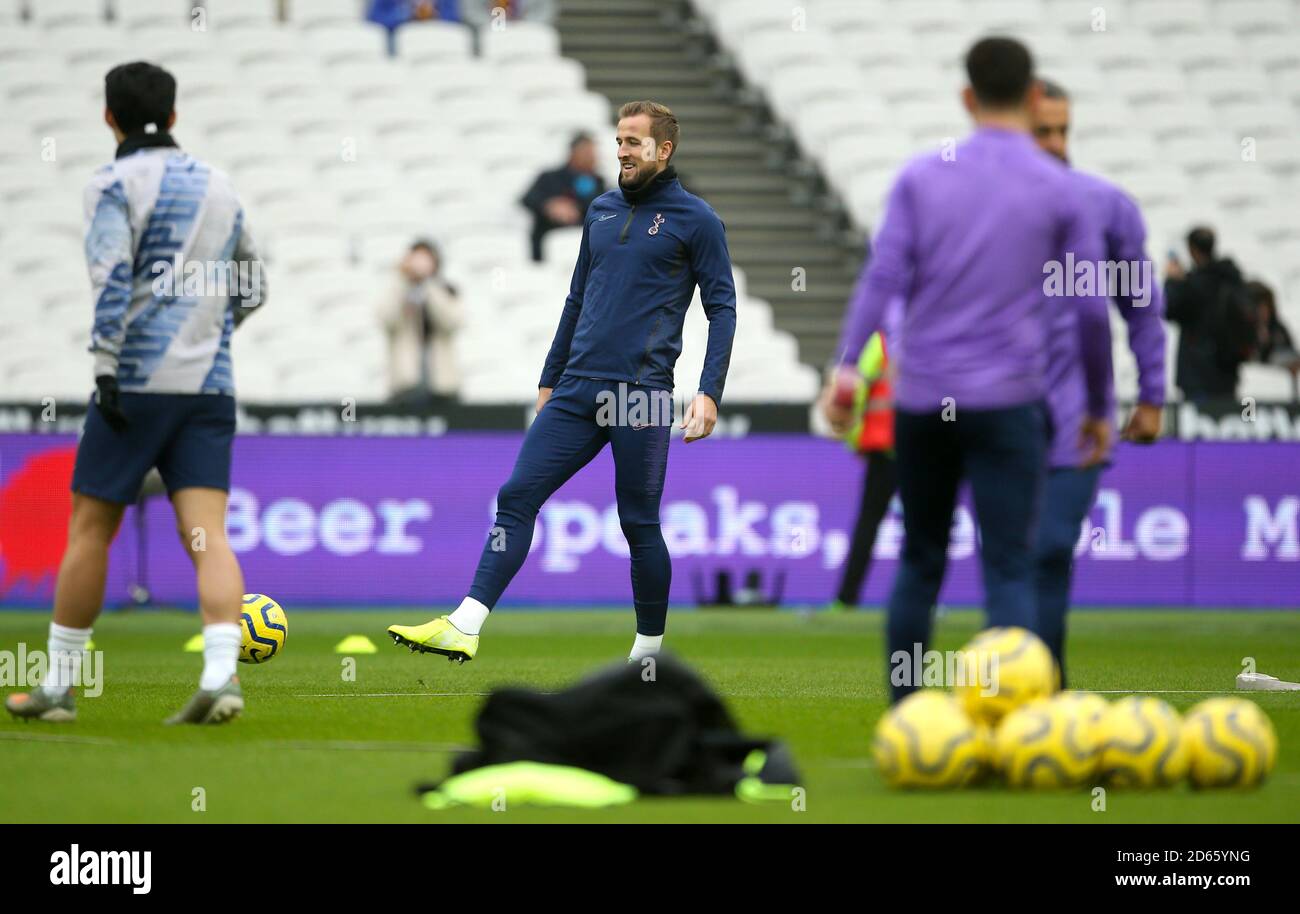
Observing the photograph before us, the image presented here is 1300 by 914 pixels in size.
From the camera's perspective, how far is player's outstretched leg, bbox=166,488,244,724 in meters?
7.88

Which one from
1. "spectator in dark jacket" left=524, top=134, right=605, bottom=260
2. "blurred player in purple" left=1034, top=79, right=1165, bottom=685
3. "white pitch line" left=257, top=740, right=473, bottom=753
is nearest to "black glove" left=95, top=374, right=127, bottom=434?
"white pitch line" left=257, top=740, right=473, bottom=753

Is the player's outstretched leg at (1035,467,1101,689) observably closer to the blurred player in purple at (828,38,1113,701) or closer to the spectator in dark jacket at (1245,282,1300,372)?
the blurred player in purple at (828,38,1113,701)

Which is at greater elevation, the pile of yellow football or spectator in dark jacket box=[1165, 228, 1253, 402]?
spectator in dark jacket box=[1165, 228, 1253, 402]

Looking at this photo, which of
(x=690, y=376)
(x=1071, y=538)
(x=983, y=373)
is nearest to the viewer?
(x=983, y=373)

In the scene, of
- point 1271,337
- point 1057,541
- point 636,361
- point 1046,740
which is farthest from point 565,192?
point 1046,740

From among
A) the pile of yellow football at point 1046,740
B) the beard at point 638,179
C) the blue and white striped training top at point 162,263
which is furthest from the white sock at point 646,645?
the pile of yellow football at point 1046,740

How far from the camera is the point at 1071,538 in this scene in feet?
25.1

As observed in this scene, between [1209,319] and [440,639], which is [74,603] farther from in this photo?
[1209,319]

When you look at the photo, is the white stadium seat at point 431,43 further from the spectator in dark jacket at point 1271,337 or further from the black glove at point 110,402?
the black glove at point 110,402

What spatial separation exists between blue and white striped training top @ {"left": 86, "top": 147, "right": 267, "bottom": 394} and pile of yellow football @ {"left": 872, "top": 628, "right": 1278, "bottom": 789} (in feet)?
10.1

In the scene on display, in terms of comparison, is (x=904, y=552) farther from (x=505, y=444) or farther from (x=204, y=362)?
(x=505, y=444)

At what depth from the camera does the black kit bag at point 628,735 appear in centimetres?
593
